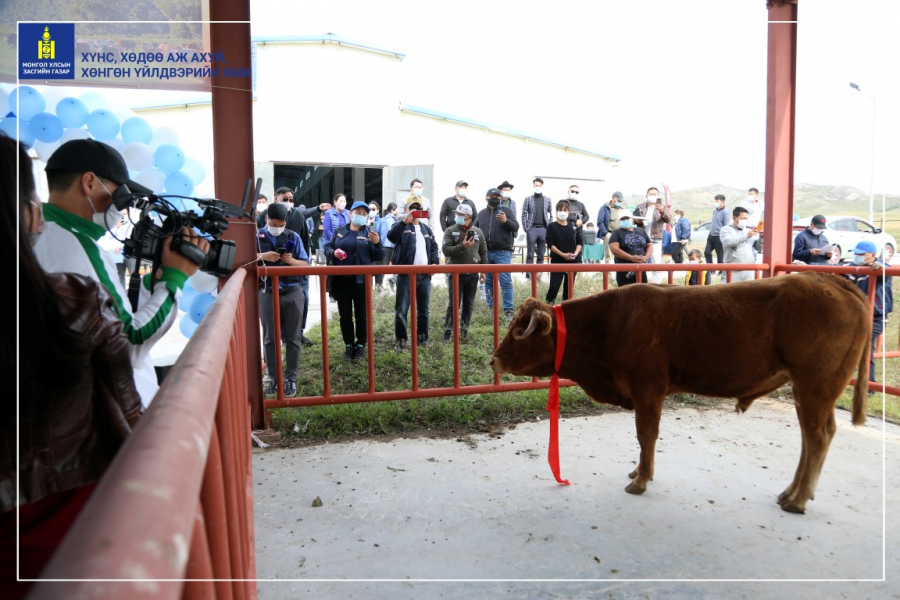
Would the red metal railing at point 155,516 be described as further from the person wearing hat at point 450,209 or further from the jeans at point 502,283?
the person wearing hat at point 450,209

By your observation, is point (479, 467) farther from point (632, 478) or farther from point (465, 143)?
point (465, 143)

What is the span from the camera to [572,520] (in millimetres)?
3348

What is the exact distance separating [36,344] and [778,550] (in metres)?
3.26

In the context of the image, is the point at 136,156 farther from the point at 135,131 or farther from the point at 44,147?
the point at 44,147

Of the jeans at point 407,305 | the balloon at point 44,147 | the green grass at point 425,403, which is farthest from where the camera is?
the jeans at point 407,305

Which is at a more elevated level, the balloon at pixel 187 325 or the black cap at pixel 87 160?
the black cap at pixel 87 160

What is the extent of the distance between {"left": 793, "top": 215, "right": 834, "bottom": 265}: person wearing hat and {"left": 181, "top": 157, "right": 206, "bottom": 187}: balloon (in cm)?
791

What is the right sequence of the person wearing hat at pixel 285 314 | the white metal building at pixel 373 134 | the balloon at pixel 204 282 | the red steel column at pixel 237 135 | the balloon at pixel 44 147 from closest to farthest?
the balloon at pixel 44 147 → the balloon at pixel 204 282 → the red steel column at pixel 237 135 → the person wearing hat at pixel 285 314 → the white metal building at pixel 373 134

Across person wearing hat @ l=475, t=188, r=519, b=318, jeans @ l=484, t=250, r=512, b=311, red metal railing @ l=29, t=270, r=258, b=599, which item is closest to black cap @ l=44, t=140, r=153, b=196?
red metal railing @ l=29, t=270, r=258, b=599

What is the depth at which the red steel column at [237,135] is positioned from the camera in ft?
13.6

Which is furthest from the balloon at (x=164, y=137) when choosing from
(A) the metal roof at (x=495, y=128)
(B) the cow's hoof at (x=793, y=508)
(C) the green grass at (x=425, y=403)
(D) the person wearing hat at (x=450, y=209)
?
(A) the metal roof at (x=495, y=128)

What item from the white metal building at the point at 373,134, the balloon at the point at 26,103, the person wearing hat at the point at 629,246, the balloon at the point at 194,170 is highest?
the white metal building at the point at 373,134

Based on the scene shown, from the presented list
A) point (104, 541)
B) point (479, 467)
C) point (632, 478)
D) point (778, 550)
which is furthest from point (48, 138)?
point (778, 550)

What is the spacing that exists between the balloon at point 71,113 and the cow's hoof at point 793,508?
4.49 m
